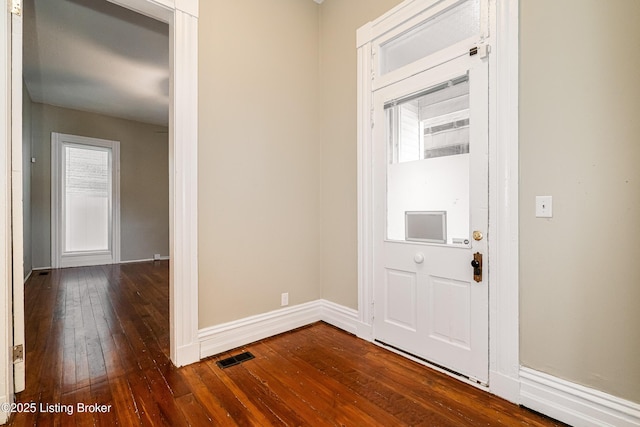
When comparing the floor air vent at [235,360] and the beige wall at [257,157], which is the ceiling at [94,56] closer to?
the beige wall at [257,157]

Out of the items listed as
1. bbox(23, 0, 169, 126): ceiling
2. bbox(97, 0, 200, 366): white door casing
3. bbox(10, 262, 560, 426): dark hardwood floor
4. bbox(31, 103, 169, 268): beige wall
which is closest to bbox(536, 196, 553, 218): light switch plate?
bbox(10, 262, 560, 426): dark hardwood floor

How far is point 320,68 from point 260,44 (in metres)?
0.70

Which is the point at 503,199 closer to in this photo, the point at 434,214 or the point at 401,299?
the point at 434,214

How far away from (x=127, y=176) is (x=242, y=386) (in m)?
6.24

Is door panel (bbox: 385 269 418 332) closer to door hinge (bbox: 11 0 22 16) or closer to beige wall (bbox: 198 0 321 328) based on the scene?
beige wall (bbox: 198 0 321 328)

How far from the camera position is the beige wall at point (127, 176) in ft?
18.2

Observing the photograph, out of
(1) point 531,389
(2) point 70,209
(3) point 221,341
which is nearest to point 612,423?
(1) point 531,389

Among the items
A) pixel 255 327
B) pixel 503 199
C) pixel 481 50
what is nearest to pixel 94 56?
pixel 255 327

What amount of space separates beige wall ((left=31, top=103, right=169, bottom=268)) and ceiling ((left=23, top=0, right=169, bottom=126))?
365mm

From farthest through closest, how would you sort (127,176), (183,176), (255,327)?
(127,176)
(255,327)
(183,176)

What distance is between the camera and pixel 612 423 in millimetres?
1430

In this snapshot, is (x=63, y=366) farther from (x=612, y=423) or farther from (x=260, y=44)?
(x=612, y=423)

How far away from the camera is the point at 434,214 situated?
7.12ft

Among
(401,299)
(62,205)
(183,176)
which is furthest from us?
(62,205)
